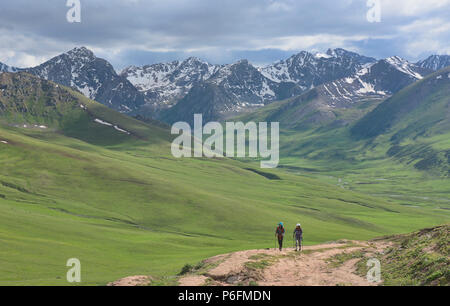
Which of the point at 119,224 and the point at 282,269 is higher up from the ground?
the point at 119,224

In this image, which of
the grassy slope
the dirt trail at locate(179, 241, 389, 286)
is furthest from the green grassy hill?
the dirt trail at locate(179, 241, 389, 286)

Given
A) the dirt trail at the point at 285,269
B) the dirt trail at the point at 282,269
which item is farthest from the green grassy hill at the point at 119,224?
the dirt trail at the point at 285,269

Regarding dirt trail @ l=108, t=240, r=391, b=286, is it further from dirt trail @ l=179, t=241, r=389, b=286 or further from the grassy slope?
the grassy slope

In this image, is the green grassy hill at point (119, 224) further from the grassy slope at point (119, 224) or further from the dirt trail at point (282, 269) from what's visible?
the dirt trail at point (282, 269)

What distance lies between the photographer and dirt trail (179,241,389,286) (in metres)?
39.0

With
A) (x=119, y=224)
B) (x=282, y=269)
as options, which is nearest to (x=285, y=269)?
(x=282, y=269)

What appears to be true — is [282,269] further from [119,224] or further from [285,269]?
[119,224]

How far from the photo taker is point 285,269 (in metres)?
43.4
